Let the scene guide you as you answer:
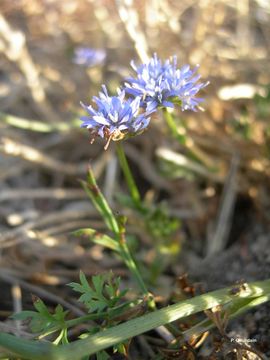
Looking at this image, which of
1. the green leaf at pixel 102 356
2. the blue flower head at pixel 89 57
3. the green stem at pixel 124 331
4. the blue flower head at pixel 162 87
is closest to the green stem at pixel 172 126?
the blue flower head at pixel 162 87

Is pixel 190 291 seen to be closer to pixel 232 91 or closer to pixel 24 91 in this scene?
pixel 232 91

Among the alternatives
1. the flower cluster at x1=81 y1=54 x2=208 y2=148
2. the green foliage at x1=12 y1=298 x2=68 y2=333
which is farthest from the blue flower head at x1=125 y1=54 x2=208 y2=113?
the green foliage at x1=12 y1=298 x2=68 y2=333

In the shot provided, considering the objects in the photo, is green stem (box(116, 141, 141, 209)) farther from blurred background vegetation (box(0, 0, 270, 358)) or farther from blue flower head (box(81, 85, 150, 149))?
blurred background vegetation (box(0, 0, 270, 358))

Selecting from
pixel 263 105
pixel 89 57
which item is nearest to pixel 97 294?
pixel 263 105

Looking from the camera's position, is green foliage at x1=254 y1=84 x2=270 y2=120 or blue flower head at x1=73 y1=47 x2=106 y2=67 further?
blue flower head at x1=73 y1=47 x2=106 y2=67

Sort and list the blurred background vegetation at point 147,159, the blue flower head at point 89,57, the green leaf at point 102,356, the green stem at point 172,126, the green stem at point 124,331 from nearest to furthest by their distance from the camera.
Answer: the green stem at point 124,331 < the green leaf at point 102,356 < the green stem at point 172,126 < the blurred background vegetation at point 147,159 < the blue flower head at point 89,57

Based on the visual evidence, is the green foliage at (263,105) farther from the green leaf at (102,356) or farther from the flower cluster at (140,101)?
the green leaf at (102,356)
